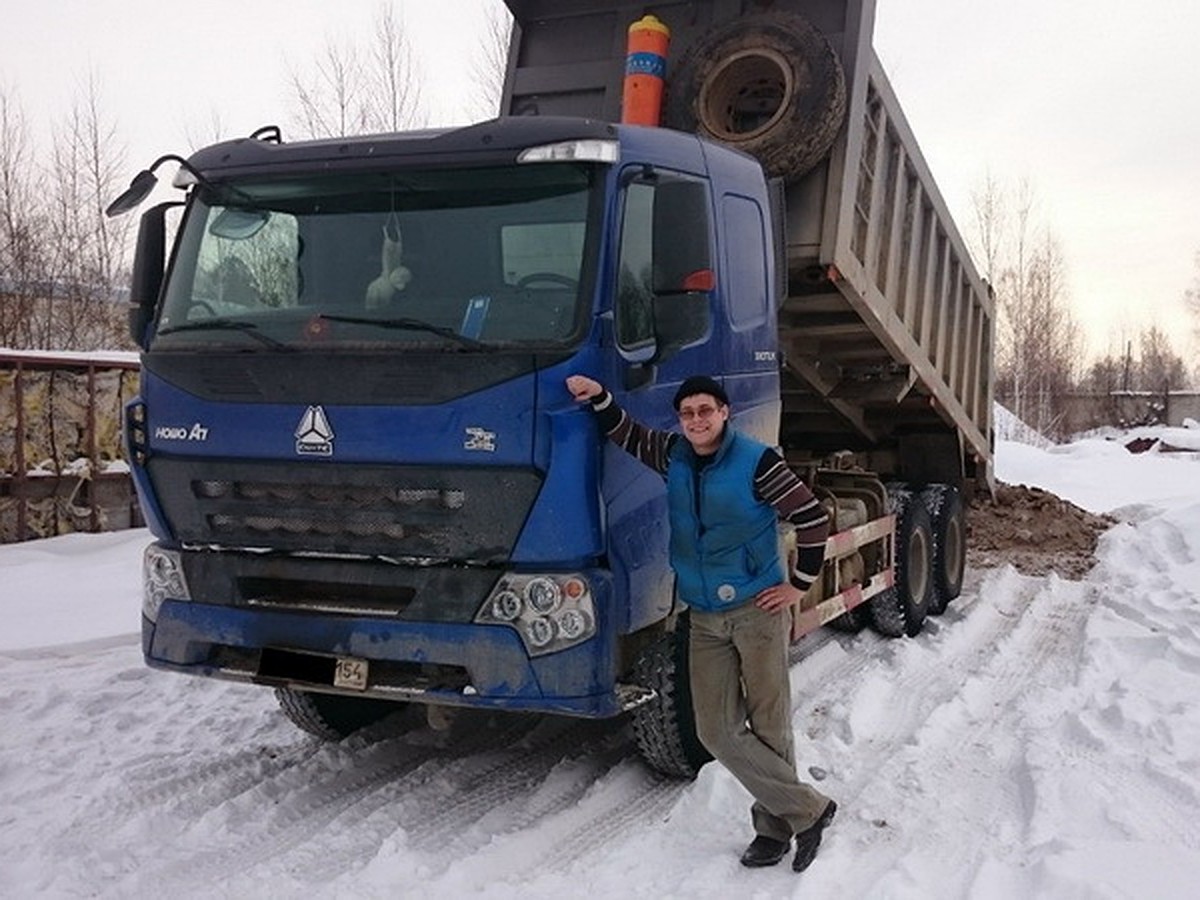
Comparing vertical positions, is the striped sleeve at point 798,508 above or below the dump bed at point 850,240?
below

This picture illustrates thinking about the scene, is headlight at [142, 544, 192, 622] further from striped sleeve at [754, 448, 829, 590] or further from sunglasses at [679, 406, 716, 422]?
striped sleeve at [754, 448, 829, 590]

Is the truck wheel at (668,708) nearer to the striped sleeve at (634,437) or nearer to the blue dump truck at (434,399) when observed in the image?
the blue dump truck at (434,399)

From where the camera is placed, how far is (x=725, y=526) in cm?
355

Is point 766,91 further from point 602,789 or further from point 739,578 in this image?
point 602,789

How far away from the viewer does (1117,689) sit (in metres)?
5.32

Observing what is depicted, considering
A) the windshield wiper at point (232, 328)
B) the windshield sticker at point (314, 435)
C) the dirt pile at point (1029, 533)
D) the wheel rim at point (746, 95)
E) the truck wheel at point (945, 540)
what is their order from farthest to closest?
the dirt pile at point (1029, 533)
the truck wheel at point (945, 540)
the wheel rim at point (746, 95)
the windshield wiper at point (232, 328)
the windshield sticker at point (314, 435)

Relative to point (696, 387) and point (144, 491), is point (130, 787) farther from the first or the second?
point (696, 387)

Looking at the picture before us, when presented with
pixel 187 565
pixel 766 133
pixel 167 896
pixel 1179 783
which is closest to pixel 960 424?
pixel 766 133

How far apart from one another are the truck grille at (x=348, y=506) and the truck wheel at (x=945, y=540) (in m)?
4.74

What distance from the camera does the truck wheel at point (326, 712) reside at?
15.8ft

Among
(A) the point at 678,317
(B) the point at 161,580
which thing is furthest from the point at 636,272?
(B) the point at 161,580

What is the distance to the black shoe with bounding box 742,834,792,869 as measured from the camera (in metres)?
3.55

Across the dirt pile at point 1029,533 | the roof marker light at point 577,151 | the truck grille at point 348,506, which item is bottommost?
the dirt pile at point 1029,533

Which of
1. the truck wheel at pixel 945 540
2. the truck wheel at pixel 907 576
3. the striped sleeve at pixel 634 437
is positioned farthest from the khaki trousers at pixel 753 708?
the truck wheel at pixel 945 540
